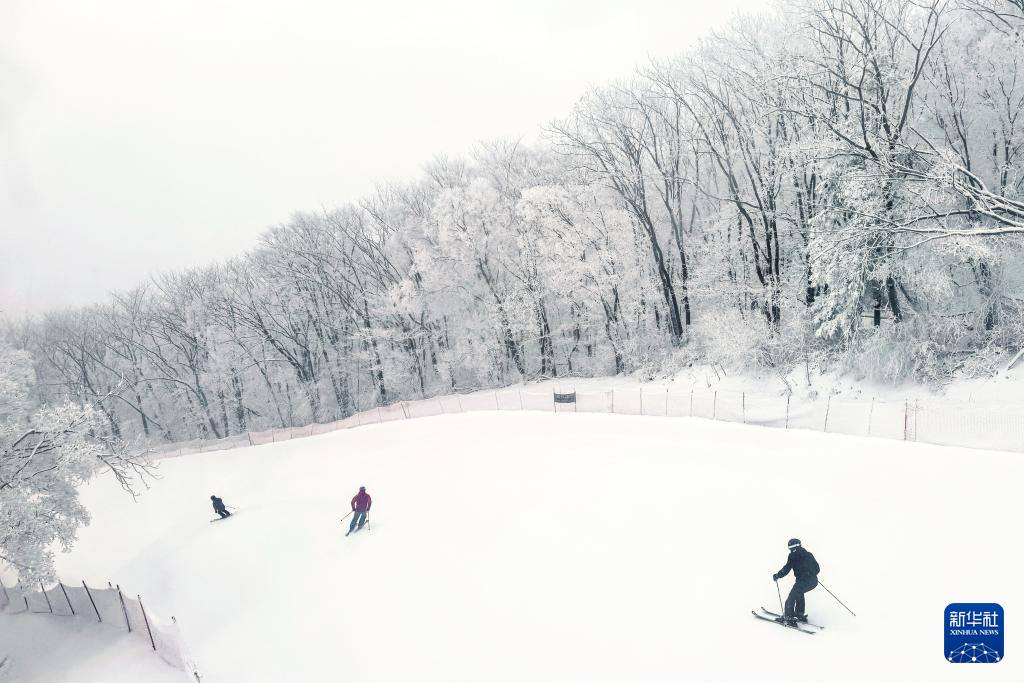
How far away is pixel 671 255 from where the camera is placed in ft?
105

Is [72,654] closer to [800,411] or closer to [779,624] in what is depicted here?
[779,624]

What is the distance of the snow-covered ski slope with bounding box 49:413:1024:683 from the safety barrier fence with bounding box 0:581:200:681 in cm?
79

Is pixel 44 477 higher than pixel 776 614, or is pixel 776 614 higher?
pixel 44 477

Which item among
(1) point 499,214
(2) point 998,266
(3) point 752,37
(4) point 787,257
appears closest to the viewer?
(2) point 998,266

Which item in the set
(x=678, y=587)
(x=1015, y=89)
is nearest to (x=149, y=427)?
→ (x=678, y=587)

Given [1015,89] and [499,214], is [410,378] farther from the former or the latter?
[1015,89]

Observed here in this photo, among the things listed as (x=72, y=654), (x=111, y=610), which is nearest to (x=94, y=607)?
(x=72, y=654)

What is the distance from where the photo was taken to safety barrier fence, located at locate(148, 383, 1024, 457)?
1302 cm

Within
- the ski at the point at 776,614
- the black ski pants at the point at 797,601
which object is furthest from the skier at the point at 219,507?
the black ski pants at the point at 797,601

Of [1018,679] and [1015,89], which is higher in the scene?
[1015,89]

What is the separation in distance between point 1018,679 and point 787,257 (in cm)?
2265

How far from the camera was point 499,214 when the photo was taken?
3544 cm

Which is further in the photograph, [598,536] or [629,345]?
[629,345]

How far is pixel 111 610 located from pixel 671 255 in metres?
30.8
